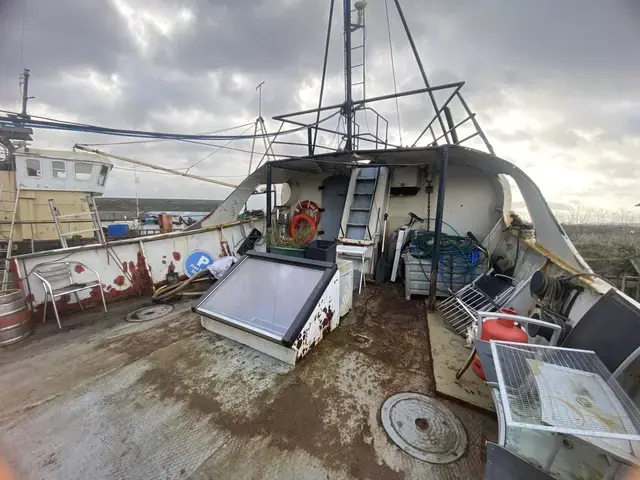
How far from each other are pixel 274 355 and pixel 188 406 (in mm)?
820

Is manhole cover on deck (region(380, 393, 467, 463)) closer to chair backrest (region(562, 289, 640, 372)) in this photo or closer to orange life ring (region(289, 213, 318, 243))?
chair backrest (region(562, 289, 640, 372))

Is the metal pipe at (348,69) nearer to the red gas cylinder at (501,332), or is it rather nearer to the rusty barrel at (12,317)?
the red gas cylinder at (501,332)

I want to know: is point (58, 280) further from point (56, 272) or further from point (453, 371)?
point (453, 371)

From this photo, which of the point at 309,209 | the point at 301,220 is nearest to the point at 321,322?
the point at 301,220

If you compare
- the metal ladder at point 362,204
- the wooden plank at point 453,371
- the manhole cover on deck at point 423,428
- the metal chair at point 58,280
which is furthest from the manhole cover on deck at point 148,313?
the wooden plank at point 453,371

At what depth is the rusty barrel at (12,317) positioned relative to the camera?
2.84 meters

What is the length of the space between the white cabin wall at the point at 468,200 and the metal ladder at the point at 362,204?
93 centimetres

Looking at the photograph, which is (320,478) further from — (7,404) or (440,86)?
(440,86)

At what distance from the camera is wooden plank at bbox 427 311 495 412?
2031 mm

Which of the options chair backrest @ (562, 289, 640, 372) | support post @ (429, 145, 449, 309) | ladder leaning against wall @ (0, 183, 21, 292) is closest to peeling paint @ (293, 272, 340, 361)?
support post @ (429, 145, 449, 309)

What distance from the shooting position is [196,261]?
17.0ft

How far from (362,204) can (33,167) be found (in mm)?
10698

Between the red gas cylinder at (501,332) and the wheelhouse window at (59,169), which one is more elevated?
the wheelhouse window at (59,169)

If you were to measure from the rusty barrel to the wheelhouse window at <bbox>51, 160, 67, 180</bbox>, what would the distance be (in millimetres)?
8180
